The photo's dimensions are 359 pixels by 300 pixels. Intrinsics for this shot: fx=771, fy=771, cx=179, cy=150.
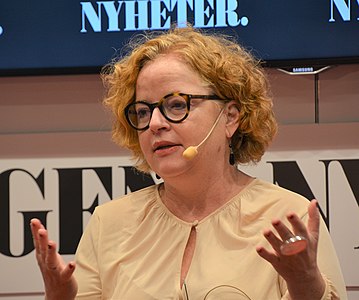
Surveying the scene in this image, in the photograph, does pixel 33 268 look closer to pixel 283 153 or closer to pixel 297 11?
pixel 283 153

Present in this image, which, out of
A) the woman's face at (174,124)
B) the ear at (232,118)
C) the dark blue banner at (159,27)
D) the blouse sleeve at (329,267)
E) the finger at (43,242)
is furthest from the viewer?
the dark blue banner at (159,27)

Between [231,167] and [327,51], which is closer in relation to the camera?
[231,167]

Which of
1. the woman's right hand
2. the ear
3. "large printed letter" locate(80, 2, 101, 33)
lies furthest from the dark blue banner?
the woman's right hand

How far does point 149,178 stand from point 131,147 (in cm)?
79

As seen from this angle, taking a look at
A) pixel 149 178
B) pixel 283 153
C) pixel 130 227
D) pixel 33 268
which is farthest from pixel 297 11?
pixel 33 268

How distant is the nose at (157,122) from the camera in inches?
89.3

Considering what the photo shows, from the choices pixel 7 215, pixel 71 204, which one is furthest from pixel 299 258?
pixel 7 215

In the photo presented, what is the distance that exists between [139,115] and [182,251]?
17.2 inches

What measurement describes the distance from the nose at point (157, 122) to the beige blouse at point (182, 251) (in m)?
0.30

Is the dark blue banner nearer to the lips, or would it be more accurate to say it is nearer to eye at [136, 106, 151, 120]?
eye at [136, 106, 151, 120]

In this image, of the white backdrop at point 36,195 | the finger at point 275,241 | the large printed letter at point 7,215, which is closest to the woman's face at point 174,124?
the finger at point 275,241

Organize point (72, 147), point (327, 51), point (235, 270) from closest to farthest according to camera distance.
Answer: point (235, 270) → point (327, 51) → point (72, 147)

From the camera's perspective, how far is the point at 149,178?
3.35 meters

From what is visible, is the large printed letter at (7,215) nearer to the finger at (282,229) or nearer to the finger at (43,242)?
the finger at (43,242)
